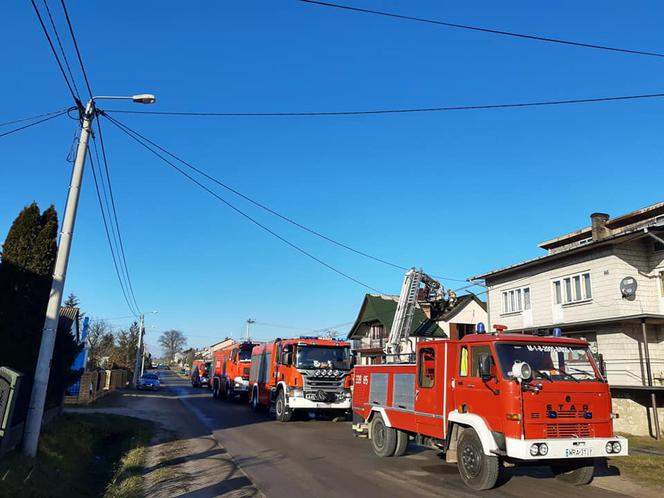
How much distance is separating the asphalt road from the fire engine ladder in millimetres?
19554

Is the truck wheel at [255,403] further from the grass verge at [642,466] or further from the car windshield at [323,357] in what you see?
the grass verge at [642,466]

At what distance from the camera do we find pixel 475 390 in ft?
29.2

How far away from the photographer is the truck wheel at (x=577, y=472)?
8805mm

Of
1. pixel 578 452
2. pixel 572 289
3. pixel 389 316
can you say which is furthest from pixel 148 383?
pixel 578 452

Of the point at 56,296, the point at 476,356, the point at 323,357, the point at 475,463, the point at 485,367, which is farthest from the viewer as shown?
the point at 323,357

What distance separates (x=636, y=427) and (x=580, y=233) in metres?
12.7

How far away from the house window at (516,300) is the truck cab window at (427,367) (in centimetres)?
1565

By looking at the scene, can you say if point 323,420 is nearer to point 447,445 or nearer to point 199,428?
point 199,428

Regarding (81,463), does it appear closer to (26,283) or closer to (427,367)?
(26,283)

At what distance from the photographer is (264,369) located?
74.3 feet

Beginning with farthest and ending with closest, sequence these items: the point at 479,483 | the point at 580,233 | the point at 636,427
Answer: the point at 580,233 < the point at 636,427 < the point at 479,483

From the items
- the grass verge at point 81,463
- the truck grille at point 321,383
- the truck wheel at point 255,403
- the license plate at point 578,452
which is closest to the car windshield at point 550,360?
the license plate at point 578,452

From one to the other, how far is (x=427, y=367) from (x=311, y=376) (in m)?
8.97

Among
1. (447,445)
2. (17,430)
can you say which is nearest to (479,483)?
(447,445)
